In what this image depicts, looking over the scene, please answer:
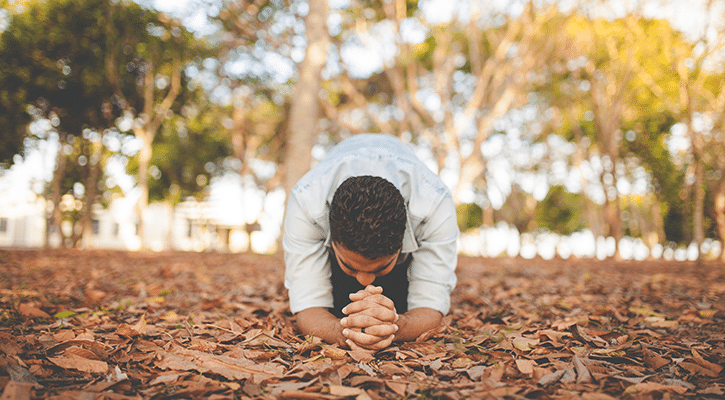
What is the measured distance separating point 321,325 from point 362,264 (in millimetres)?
509

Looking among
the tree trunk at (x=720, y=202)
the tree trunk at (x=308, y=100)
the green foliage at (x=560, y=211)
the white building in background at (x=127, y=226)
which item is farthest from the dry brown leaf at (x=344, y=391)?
the green foliage at (x=560, y=211)

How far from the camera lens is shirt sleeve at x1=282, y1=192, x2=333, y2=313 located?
244 centimetres

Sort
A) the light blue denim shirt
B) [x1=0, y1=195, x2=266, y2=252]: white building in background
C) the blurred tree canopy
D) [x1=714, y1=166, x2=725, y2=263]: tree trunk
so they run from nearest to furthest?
the light blue denim shirt
[x1=714, y1=166, x2=725, y2=263]: tree trunk
the blurred tree canopy
[x1=0, y1=195, x2=266, y2=252]: white building in background

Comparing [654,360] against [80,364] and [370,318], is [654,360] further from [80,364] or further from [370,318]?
[80,364]

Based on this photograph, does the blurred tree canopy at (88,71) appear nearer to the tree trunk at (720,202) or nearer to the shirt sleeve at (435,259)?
the shirt sleeve at (435,259)

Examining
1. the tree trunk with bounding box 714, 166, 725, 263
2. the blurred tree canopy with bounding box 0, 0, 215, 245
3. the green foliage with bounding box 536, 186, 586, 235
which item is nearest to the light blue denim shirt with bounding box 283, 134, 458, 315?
the tree trunk with bounding box 714, 166, 725, 263

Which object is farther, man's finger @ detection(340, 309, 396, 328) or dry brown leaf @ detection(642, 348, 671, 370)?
man's finger @ detection(340, 309, 396, 328)

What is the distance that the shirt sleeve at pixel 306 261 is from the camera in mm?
2443

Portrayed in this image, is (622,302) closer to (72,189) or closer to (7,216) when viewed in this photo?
(72,189)

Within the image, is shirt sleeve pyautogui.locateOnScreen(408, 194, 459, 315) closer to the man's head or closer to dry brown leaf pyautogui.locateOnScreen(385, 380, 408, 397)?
the man's head

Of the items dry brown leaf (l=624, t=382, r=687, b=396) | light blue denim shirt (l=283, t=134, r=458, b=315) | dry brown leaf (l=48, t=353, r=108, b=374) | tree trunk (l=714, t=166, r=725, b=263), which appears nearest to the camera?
dry brown leaf (l=624, t=382, r=687, b=396)

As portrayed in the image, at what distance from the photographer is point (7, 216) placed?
31609 mm

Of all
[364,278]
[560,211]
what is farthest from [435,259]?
[560,211]

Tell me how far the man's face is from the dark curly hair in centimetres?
4
